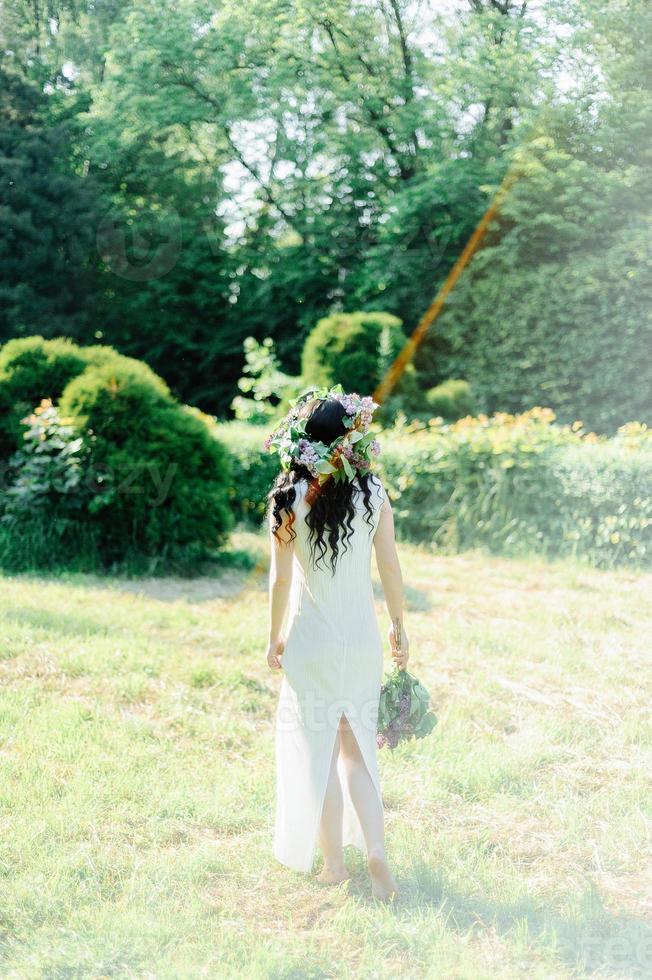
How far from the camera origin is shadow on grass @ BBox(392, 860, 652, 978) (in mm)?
2463

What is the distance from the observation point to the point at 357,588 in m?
2.76

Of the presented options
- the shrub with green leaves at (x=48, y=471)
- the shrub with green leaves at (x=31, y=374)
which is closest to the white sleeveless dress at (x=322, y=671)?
the shrub with green leaves at (x=48, y=471)

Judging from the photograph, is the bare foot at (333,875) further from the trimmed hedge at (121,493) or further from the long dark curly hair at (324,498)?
the trimmed hedge at (121,493)

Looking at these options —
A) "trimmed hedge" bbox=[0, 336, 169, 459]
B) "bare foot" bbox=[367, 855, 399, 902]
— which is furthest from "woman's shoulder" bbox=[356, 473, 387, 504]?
"trimmed hedge" bbox=[0, 336, 169, 459]

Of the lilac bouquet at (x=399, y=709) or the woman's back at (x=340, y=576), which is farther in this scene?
the lilac bouquet at (x=399, y=709)

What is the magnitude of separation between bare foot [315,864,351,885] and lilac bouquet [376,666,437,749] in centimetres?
40

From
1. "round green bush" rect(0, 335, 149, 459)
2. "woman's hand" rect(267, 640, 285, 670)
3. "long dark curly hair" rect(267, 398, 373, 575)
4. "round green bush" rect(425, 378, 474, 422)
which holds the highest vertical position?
"round green bush" rect(425, 378, 474, 422)

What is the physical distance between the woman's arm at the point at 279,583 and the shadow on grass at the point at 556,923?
0.78m

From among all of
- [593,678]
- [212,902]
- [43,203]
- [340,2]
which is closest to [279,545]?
[212,902]

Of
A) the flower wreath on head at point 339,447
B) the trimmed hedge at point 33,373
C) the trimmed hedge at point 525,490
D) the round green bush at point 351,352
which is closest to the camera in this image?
the flower wreath on head at point 339,447

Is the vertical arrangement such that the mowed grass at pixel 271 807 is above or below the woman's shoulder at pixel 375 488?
below

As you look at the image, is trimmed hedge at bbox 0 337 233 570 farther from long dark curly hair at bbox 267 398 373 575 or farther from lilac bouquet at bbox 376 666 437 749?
long dark curly hair at bbox 267 398 373 575

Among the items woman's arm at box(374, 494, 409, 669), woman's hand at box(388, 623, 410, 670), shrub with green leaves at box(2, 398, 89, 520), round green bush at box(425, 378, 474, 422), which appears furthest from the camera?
round green bush at box(425, 378, 474, 422)

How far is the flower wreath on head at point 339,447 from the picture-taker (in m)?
2.61
